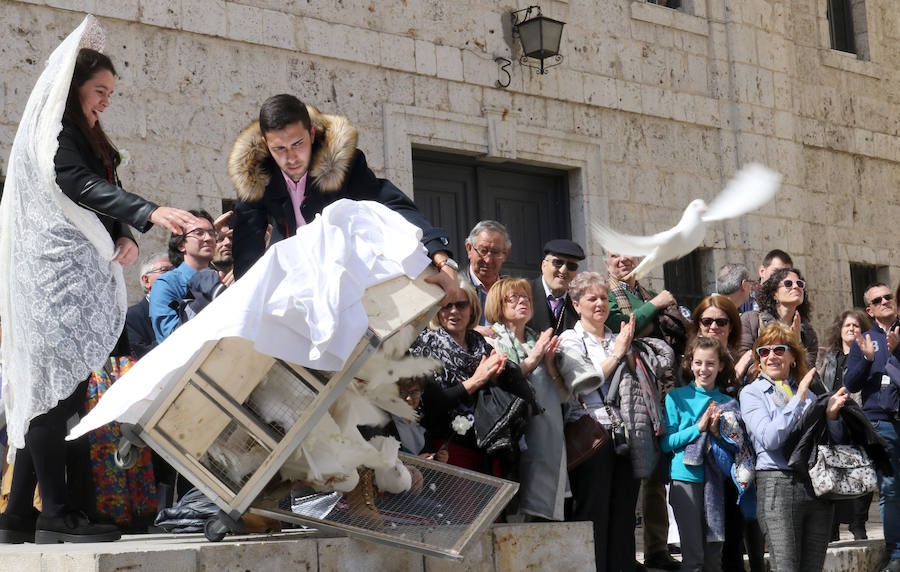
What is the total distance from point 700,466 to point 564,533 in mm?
2193

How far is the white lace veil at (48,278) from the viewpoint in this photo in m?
4.42

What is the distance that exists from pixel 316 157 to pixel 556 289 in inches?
117

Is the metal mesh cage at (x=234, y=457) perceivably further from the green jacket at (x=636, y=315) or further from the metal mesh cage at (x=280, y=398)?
the green jacket at (x=636, y=315)

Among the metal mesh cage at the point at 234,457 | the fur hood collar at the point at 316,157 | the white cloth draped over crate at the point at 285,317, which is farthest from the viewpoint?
the fur hood collar at the point at 316,157

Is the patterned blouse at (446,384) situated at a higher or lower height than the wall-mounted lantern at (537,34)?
lower

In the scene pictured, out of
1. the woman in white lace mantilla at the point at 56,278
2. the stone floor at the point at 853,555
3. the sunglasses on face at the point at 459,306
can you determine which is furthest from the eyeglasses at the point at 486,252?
the woman in white lace mantilla at the point at 56,278

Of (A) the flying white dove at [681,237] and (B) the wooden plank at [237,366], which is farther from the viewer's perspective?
(A) the flying white dove at [681,237]

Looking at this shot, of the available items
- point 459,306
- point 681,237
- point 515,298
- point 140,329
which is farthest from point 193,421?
point 681,237

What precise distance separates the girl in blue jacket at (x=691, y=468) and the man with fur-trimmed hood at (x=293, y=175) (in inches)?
109

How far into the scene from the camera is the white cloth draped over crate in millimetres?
3764

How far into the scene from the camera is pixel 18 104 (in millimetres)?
8016

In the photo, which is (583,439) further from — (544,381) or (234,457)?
(234,457)

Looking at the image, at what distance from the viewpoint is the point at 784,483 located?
675 centimetres

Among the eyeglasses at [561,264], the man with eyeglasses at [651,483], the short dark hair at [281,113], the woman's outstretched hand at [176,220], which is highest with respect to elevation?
the short dark hair at [281,113]
